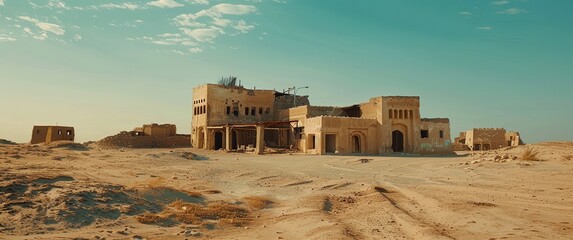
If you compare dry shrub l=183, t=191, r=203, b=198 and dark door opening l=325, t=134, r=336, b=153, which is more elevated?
dark door opening l=325, t=134, r=336, b=153

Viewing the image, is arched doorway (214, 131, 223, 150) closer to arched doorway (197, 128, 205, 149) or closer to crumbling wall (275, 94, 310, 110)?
arched doorway (197, 128, 205, 149)

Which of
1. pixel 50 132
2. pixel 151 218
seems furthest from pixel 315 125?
Result: pixel 151 218

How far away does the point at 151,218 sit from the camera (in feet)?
30.0

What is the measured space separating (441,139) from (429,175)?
24.5 meters

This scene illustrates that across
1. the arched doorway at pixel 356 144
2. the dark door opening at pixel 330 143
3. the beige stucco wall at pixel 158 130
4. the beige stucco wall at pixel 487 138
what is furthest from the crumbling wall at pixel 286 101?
the beige stucco wall at pixel 487 138

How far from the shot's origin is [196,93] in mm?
51625

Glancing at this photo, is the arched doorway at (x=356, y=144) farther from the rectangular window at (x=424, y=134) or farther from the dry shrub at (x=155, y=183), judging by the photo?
the dry shrub at (x=155, y=183)

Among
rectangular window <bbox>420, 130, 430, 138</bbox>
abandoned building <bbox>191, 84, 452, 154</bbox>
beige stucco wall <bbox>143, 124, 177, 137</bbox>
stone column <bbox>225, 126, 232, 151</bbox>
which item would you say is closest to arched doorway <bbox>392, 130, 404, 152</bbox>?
abandoned building <bbox>191, 84, 452, 154</bbox>

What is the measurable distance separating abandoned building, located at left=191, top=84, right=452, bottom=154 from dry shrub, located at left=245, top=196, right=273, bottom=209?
24.4 metres

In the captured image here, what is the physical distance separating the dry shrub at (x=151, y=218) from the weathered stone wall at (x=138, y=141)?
37.1 metres

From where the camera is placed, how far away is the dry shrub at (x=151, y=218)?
29.4ft

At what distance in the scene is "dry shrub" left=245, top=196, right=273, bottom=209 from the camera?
1137 centimetres

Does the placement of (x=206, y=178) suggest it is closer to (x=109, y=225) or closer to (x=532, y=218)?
(x=109, y=225)

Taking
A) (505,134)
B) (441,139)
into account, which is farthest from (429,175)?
(505,134)
